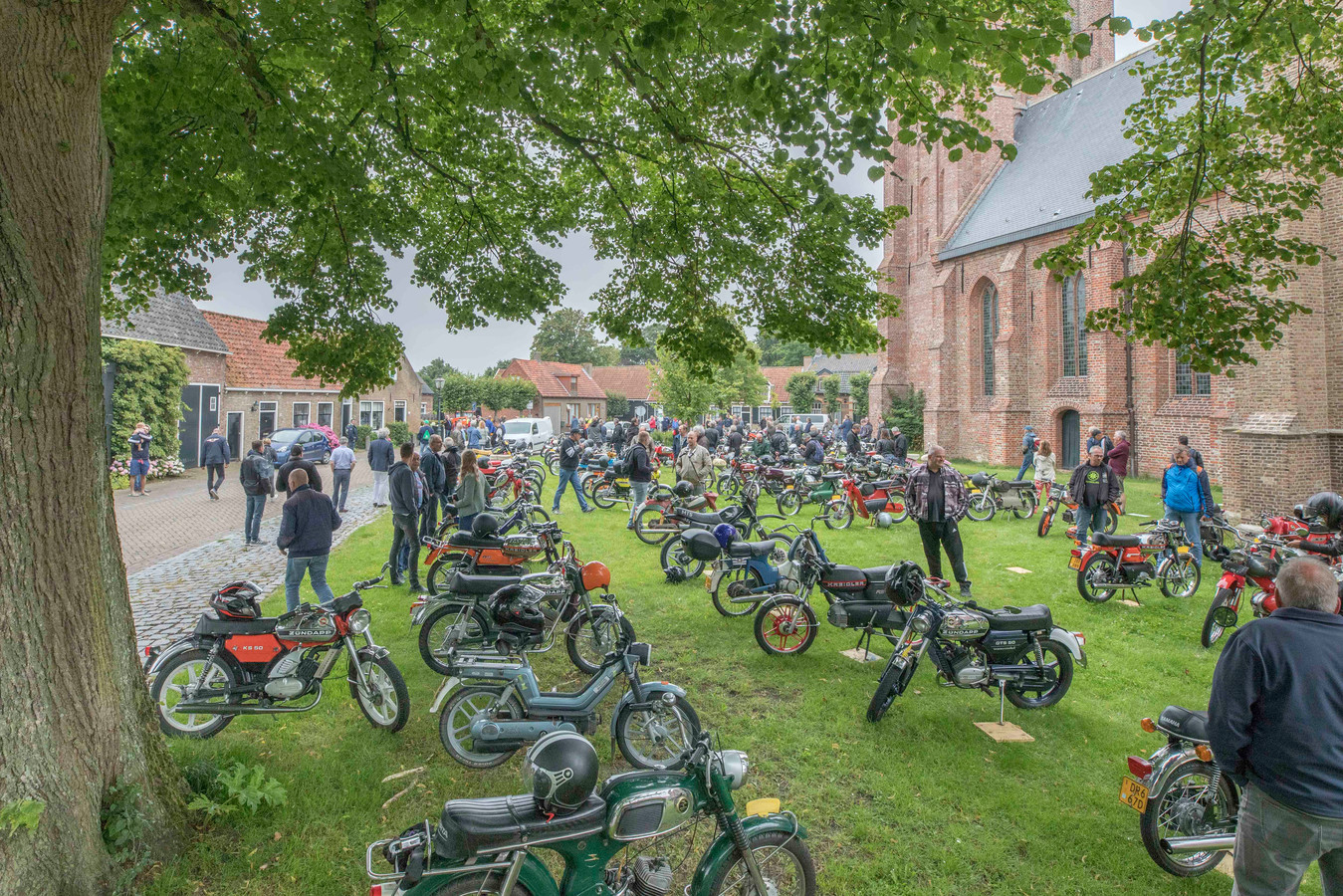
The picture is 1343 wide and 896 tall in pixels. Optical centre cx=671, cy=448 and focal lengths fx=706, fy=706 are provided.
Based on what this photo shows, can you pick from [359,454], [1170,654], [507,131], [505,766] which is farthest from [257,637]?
[359,454]

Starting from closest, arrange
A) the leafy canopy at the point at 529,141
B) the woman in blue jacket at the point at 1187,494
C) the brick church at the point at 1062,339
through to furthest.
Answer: the leafy canopy at the point at 529,141 → the woman in blue jacket at the point at 1187,494 → the brick church at the point at 1062,339

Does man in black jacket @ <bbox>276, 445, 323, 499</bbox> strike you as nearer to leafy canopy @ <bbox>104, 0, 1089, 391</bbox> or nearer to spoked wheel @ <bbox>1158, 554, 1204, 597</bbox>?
leafy canopy @ <bbox>104, 0, 1089, 391</bbox>

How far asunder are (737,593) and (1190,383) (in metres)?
20.9

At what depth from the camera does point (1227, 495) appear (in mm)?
14469

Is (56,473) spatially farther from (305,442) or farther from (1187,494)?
(305,442)

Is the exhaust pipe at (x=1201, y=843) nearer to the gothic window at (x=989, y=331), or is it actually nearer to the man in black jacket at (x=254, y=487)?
the man in black jacket at (x=254, y=487)

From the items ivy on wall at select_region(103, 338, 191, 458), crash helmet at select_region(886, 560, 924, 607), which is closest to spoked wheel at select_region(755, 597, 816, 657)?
crash helmet at select_region(886, 560, 924, 607)

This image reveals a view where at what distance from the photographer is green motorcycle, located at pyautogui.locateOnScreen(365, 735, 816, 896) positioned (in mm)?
2469

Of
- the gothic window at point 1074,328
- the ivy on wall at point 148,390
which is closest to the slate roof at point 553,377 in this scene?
the ivy on wall at point 148,390

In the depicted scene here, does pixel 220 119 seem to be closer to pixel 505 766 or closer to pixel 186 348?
pixel 505 766

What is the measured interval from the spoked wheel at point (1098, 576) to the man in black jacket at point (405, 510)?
26.6ft

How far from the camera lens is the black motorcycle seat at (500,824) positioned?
8.06 feet

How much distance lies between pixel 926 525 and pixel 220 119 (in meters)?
7.98

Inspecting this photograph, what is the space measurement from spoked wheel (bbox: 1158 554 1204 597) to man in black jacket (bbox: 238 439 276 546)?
42.4 ft
